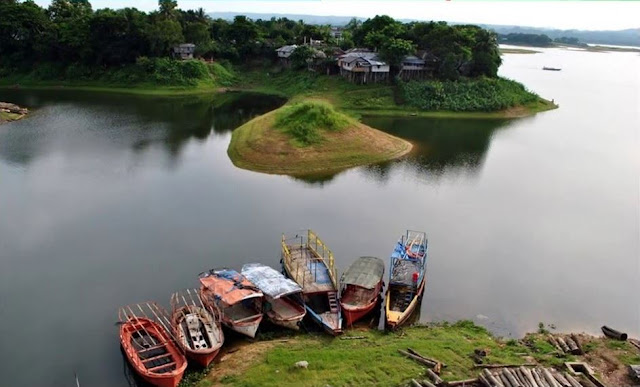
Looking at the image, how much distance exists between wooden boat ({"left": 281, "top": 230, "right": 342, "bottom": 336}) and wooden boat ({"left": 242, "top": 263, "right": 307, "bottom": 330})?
64cm

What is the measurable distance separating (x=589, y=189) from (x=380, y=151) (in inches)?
809

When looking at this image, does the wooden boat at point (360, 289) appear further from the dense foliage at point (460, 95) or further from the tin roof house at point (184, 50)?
the tin roof house at point (184, 50)

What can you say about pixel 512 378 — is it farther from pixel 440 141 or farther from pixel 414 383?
pixel 440 141

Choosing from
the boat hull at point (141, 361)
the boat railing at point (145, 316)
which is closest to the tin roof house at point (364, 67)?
the boat railing at point (145, 316)

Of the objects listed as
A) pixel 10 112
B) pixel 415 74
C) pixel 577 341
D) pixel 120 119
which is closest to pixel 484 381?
pixel 577 341

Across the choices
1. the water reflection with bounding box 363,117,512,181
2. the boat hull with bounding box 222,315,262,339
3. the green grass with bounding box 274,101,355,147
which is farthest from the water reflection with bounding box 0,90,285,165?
the boat hull with bounding box 222,315,262,339

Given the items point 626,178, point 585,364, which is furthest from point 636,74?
point 585,364

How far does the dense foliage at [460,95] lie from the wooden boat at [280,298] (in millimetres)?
56649

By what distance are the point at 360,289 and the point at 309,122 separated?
104 ft

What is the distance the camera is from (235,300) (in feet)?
80.4

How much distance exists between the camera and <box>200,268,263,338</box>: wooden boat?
2427 cm

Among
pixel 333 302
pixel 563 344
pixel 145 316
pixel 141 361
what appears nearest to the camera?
pixel 141 361

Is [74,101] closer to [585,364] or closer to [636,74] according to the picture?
[585,364]

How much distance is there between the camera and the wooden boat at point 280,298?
2481cm
